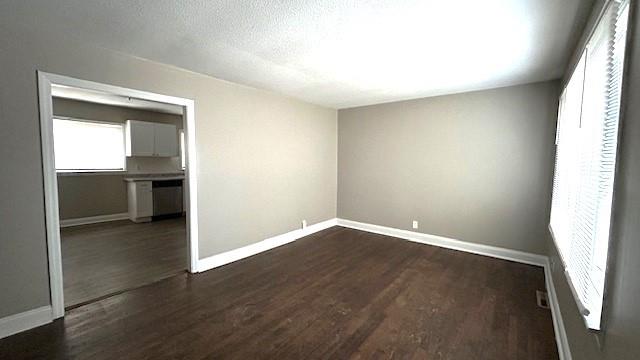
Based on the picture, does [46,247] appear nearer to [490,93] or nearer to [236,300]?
[236,300]

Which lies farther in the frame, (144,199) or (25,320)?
(144,199)

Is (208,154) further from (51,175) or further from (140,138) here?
(140,138)

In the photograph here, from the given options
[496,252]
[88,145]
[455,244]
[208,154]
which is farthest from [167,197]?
[496,252]

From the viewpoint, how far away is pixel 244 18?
1872 mm

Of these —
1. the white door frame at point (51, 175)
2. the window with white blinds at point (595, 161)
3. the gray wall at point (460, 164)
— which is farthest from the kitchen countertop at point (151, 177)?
the window with white blinds at point (595, 161)

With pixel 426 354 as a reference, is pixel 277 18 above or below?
above

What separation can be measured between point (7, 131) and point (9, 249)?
0.91 metres

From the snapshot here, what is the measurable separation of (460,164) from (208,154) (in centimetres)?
353

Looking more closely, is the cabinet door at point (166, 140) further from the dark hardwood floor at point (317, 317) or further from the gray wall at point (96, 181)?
the dark hardwood floor at point (317, 317)

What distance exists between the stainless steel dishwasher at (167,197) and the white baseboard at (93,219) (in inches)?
32.4

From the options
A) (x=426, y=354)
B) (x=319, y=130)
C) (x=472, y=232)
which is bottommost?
(x=426, y=354)

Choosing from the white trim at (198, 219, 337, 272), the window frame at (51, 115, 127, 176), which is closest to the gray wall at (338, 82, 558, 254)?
the white trim at (198, 219, 337, 272)

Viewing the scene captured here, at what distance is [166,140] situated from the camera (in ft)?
20.4

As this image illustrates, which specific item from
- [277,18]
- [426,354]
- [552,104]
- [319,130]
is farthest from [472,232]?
[277,18]
